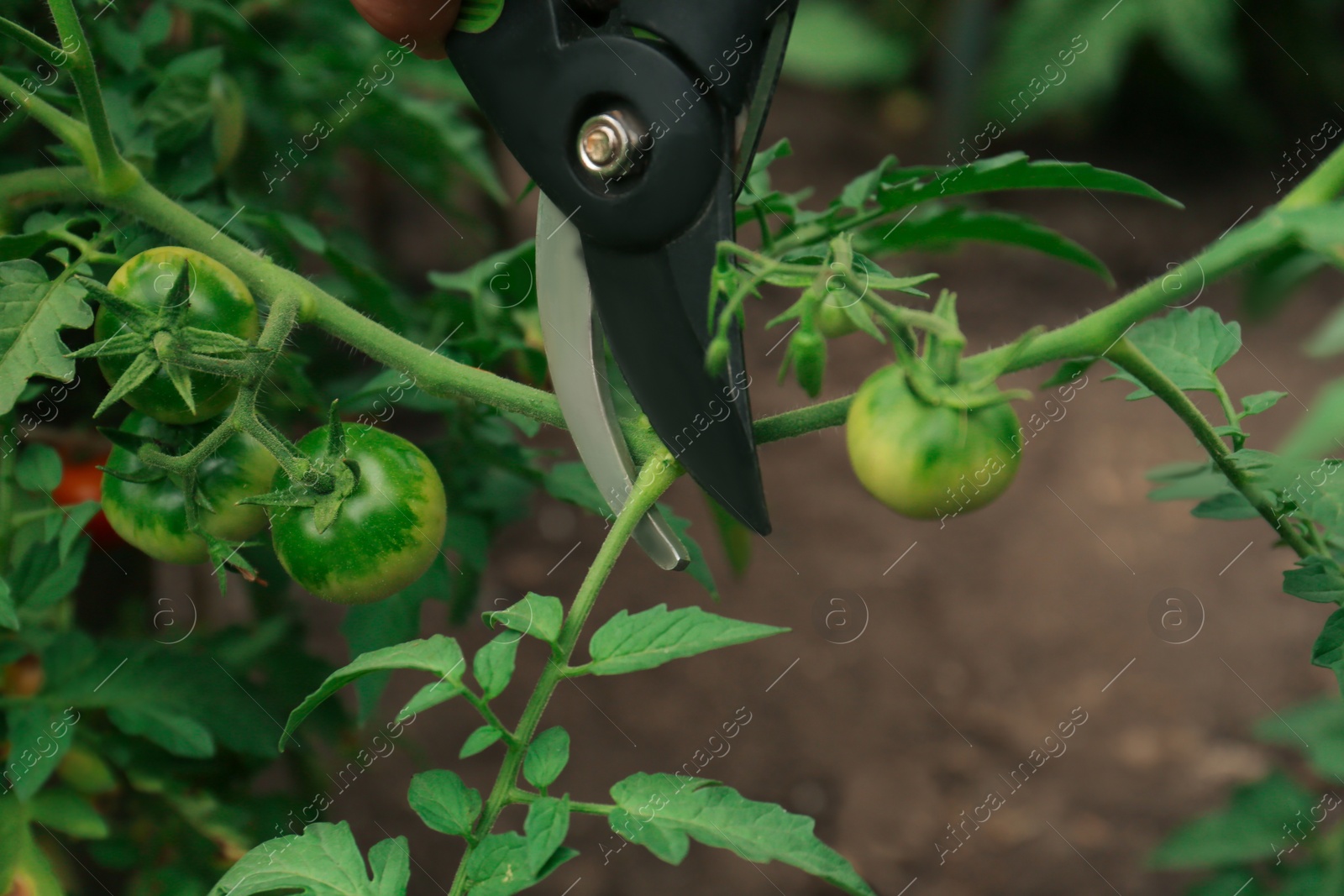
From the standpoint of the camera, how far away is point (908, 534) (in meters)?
1.97

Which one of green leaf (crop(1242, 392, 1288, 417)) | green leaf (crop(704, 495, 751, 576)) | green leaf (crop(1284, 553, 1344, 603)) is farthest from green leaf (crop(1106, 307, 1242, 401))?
green leaf (crop(704, 495, 751, 576))

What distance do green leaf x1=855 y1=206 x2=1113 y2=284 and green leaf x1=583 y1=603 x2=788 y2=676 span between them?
330mm

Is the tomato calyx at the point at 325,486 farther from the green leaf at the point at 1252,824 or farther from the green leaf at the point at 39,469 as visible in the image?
the green leaf at the point at 1252,824

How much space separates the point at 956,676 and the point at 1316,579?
3.83 ft

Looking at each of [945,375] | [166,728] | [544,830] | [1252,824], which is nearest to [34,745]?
[166,728]

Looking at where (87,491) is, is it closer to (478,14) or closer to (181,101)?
(181,101)

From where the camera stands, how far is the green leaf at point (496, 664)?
53cm

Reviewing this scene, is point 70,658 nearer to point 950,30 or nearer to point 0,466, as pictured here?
point 0,466

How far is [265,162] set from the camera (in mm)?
1067

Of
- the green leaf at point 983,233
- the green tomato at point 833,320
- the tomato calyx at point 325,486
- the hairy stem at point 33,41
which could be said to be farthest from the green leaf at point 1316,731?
the hairy stem at point 33,41

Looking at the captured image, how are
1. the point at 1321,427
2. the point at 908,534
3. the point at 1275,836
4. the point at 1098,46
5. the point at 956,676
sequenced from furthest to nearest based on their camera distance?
the point at 1098,46
the point at 908,534
the point at 956,676
the point at 1275,836
the point at 1321,427

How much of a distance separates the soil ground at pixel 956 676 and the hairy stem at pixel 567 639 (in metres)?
0.89

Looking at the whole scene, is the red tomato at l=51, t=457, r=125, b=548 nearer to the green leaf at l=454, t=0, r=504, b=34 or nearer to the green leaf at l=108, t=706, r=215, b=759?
the green leaf at l=108, t=706, r=215, b=759

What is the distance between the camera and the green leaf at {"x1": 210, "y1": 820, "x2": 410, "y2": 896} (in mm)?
522
